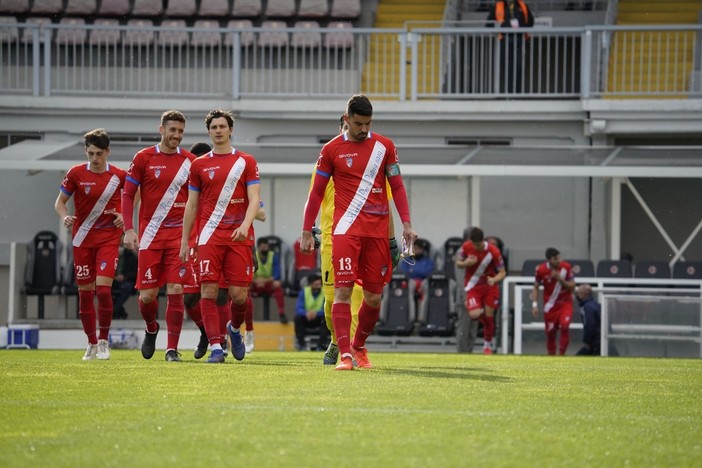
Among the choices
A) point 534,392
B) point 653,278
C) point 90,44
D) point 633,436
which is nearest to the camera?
point 633,436

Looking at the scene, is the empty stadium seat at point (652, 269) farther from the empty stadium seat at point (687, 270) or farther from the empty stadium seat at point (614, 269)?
the empty stadium seat at point (614, 269)

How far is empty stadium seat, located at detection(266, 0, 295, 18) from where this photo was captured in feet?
93.4

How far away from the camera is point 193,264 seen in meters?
12.2

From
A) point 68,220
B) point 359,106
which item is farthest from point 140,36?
point 359,106

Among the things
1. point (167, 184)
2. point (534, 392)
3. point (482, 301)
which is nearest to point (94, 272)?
point (167, 184)

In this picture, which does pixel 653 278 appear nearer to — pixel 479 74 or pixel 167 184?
pixel 479 74

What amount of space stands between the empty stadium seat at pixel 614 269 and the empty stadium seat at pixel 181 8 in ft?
35.3

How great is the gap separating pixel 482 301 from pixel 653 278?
354 centimetres

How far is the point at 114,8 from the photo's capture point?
28.5 m

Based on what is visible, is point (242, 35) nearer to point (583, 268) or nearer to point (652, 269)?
point (583, 268)

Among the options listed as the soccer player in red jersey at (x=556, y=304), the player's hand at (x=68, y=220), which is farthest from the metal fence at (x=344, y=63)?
the player's hand at (x=68, y=220)


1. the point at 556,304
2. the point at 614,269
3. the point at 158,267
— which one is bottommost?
the point at 556,304

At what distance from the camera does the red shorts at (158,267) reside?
12.4m

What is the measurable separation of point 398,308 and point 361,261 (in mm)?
12512
